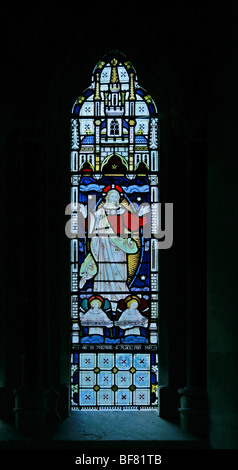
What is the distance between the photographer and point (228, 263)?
3.31 meters

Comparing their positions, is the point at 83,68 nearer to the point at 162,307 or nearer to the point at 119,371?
the point at 162,307

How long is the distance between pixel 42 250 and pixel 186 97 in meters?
1.68

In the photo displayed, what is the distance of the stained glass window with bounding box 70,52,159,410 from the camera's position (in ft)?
15.8

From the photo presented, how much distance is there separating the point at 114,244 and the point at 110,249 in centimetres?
6

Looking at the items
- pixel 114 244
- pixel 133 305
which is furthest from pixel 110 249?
pixel 133 305

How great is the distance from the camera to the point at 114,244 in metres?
4.86

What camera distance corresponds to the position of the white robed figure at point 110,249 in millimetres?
4836

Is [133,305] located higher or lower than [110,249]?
lower

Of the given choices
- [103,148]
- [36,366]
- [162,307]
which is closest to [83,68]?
[103,148]

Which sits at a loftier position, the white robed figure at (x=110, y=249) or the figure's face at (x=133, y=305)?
the white robed figure at (x=110, y=249)

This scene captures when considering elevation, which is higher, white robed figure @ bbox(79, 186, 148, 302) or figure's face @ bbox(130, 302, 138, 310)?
white robed figure @ bbox(79, 186, 148, 302)

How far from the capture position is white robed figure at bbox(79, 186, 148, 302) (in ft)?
15.9

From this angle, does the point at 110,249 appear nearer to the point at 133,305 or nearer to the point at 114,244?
the point at 114,244
